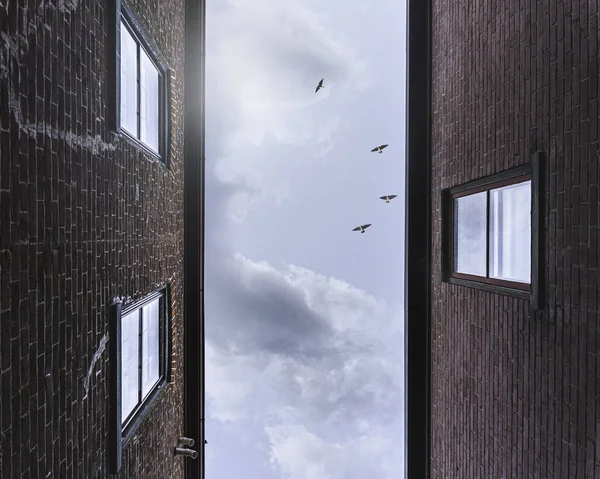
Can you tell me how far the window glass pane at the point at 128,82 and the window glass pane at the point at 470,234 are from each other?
5.69 m

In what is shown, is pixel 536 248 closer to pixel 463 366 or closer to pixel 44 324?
pixel 463 366

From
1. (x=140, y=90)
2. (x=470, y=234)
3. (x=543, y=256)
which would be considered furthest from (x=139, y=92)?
(x=543, y=256)

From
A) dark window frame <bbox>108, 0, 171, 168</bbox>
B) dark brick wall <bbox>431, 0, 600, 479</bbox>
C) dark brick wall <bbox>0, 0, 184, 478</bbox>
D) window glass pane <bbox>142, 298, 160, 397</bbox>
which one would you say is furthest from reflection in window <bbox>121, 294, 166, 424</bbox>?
dark brick wall <bbox>431, 0, 600, 479</bbox>

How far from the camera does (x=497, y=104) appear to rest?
714cm

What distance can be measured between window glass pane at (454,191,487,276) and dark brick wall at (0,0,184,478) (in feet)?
18.3

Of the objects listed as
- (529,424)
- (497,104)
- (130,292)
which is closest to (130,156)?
(130,292)

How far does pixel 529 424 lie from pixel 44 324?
598 centimetres

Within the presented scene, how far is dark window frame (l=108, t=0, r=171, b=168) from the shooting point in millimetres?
6371

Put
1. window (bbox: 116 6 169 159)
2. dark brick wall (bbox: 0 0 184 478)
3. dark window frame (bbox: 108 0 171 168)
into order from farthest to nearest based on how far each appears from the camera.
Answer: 1. window (bbox: 116 6 169 159)
2. dark window frame (bbox: 108 0 171 168)
3. dark brick wall (bbox: 0 0 184 478)

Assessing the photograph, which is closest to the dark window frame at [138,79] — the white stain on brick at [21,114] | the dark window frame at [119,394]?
the white stain on brick at [21,114]

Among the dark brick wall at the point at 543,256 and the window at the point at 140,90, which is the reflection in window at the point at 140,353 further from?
the dark brick wall at the point at 543,256

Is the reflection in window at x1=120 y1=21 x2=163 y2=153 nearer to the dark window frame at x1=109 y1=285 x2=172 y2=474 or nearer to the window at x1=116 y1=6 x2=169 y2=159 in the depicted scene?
the window at x1=116 y1=6 x2=169 y2=159

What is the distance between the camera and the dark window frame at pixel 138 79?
637cm

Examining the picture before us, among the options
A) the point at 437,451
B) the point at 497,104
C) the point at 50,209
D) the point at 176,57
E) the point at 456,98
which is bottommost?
the point at 437,451
